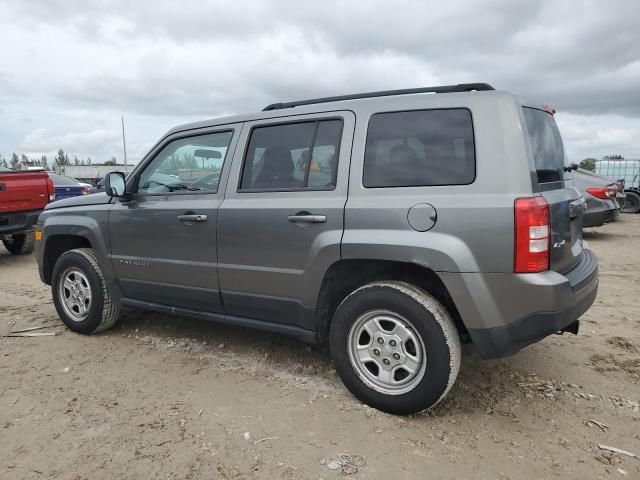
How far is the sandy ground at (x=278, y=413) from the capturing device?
246 cm

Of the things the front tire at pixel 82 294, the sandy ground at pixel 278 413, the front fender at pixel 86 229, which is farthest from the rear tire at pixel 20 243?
the sandy ground at pixel 278 413

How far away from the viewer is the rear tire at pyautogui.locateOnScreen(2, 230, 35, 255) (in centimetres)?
871

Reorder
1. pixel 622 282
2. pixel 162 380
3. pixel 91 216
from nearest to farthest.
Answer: pixel 162 380
pixel 91 216
pixel 622 282

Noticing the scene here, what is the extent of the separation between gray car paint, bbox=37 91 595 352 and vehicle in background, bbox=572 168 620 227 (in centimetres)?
654

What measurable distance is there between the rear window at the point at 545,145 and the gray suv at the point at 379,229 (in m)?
0.02

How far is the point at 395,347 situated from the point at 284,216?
3.51 ft

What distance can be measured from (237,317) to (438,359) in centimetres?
151

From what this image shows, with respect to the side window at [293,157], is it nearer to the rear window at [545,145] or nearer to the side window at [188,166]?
the side window at [188,166]

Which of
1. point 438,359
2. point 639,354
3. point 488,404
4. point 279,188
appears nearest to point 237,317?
point 279,188

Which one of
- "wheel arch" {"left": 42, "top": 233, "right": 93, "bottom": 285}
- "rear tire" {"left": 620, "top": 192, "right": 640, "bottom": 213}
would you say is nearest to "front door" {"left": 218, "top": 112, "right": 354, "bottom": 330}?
"wheel arch" {"left": 42, "top": 233, "right": 93, "bottom": 285}

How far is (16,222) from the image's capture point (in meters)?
7.92

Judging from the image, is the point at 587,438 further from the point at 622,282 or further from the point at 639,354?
the point at 622,282

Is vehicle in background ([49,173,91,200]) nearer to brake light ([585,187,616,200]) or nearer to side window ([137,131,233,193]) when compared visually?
side window ([137,131,233,193])

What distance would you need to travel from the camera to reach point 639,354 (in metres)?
3.77
